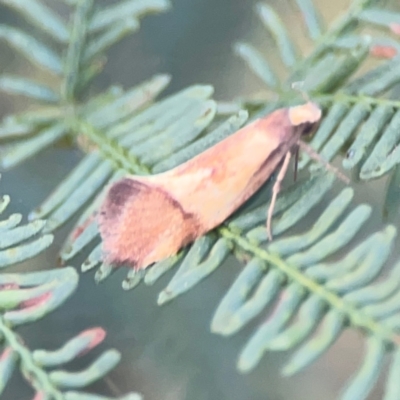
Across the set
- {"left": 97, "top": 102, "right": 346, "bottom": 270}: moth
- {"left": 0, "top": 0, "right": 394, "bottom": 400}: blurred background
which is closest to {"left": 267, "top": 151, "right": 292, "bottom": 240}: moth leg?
{"left": 97, "top": 102, "right": 346, "bottom": 270}: moth

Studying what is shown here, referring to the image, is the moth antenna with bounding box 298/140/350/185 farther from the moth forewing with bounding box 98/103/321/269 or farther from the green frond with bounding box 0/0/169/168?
the green frond with bounding box 0/0/169/168

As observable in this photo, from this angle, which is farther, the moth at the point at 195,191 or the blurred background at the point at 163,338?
the blurred background at the point at 163,338

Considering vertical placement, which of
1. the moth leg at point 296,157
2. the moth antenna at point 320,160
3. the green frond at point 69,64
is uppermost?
the green frond at point 69,64

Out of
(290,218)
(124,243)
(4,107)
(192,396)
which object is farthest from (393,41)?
(4,107)

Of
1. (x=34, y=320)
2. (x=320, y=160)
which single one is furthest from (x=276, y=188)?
(x=34, y=320)

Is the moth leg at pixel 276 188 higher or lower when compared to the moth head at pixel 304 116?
lower

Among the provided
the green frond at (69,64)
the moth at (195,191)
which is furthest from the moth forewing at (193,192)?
the green frond at (69,64)

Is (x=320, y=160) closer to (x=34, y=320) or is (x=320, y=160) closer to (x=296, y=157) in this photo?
(x=296, y=157)

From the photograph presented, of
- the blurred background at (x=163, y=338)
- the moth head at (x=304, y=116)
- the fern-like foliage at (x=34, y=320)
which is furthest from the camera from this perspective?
the blurred background at (x=163, y=338)

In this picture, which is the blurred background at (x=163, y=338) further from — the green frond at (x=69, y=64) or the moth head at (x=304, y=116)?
the moth head at (x=304, y=116)
